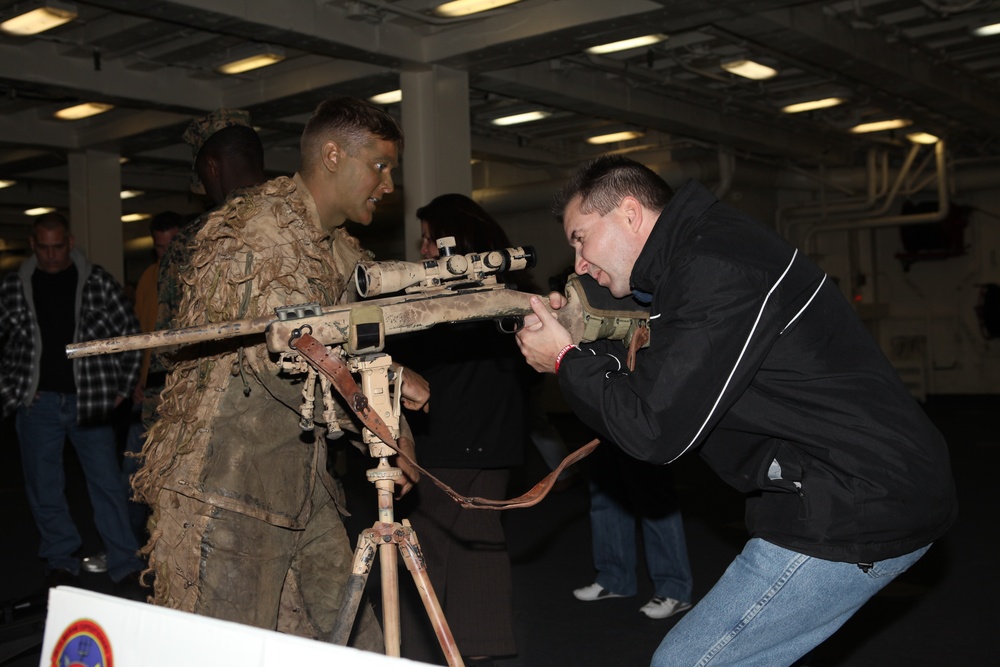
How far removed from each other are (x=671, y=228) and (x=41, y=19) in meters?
6.59

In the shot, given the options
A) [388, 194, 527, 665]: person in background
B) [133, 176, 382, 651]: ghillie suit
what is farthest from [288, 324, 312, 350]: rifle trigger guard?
[388, 194, 527, 665]: person in background

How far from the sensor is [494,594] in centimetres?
354

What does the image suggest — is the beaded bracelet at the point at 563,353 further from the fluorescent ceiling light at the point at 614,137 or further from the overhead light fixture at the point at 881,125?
the fluorescent ceiling light at the point at 614,137

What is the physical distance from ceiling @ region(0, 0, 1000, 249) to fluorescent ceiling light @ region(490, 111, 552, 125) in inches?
4.9

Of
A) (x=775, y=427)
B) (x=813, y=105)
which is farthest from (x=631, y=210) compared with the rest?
(x=813, y=105)

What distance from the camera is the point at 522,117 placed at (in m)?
11.5

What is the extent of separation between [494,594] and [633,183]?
1899mm

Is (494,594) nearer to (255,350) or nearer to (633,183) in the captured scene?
(255,350)

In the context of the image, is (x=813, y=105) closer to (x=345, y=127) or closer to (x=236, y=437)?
(x=345, y=127)

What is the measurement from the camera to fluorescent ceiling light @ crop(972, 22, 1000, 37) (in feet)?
27.6

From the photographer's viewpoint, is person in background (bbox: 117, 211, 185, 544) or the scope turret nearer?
the scope turret

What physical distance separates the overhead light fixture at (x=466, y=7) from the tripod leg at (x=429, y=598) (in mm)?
5583

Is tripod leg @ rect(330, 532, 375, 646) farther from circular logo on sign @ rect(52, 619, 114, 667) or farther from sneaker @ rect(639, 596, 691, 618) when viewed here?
sneaker @ rect(639, 596, 691, 618)

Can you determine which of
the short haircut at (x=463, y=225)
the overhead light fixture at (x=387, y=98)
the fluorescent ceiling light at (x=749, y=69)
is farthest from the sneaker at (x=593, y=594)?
the fluorescent ceiling light at (x=749, y=69)
